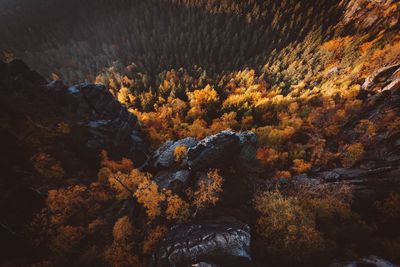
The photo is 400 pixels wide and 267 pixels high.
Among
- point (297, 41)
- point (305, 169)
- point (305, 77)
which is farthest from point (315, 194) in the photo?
point (297, 41)

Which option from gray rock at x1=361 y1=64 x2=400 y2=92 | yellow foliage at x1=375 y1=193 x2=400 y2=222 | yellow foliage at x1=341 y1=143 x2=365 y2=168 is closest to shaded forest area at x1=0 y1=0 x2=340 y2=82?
gray rock at x1=361 y1=64 x2=400 y2=92

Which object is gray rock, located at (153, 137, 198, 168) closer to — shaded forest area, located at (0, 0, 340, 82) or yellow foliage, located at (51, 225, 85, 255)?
yellow foliage, located at (51, 225, 85, 255)

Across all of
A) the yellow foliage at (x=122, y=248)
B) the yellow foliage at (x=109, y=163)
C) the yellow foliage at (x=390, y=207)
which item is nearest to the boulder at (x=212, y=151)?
the yellow foliage at (x=122, y=248)

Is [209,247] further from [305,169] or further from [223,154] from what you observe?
[305,169]

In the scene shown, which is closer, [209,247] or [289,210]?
[209,247]

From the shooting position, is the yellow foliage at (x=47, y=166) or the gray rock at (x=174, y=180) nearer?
the gray rock at (x=174, y=180)

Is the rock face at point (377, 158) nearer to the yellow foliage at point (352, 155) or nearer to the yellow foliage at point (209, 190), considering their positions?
the yellow foliage at point (352, 155)
